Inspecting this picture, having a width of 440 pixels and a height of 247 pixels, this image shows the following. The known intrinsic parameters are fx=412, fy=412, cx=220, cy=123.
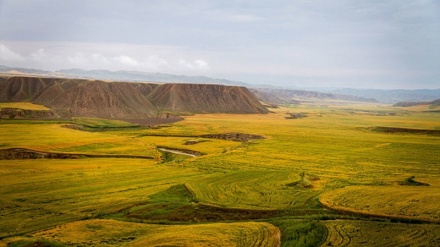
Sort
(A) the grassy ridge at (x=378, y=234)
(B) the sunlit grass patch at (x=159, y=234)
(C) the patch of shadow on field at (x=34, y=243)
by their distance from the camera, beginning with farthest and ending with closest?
1. (A) the grassy ridge at (x=378, y=234)
2. (B) the sunlit grass patch at (x=159, y=234)
3. (C) the patch of shadow on field at (x=34, y=243)

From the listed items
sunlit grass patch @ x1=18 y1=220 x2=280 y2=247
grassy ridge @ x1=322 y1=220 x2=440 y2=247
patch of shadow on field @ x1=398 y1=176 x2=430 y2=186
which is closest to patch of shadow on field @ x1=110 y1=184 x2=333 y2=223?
sunlit grass patch @ x1=18 y1=220 x2=280 y2=247

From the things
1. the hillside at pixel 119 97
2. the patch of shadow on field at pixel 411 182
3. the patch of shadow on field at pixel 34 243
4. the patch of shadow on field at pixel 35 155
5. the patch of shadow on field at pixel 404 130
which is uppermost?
the hillside at pixel 119 97

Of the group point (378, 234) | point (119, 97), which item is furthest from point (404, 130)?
point (119, 97)

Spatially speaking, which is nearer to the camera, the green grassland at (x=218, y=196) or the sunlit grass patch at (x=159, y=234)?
the sunlit grass patch at (x=159, y=234)

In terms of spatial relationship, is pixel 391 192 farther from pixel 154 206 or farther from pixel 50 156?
pixel 50 156

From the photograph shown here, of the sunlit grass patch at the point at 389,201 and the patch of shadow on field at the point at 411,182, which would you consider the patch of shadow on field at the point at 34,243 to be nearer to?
the sunlit grass patch at the point at 389,201

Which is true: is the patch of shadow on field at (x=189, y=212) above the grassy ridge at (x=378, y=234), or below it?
below

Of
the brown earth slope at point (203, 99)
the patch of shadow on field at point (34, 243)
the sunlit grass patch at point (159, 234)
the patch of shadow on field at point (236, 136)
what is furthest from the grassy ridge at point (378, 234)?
the brown earth slope at point (203, 99)

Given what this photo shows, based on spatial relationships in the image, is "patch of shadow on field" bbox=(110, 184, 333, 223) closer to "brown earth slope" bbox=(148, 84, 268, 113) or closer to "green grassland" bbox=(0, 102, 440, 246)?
"green grassland" bbox=(0, 102, 440, 246)
